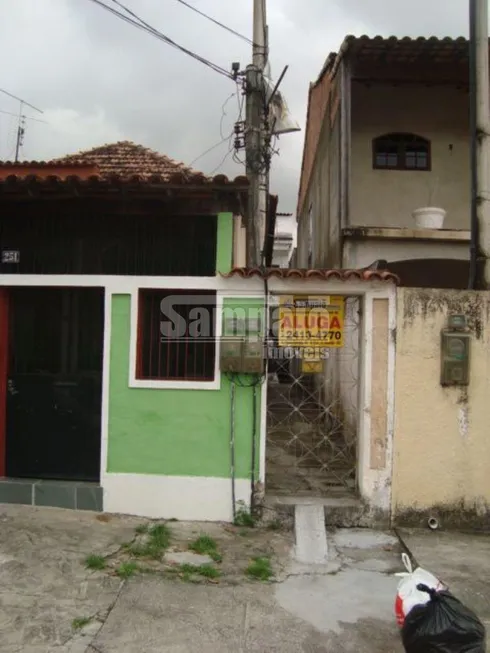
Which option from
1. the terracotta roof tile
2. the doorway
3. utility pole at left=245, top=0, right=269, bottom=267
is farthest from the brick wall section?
the doorway

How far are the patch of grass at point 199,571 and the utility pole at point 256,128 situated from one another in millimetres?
4913

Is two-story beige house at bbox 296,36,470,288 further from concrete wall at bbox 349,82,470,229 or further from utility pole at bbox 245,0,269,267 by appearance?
utility pole at bbox 245,0,269,267

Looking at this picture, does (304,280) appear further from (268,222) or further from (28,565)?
(268,222)

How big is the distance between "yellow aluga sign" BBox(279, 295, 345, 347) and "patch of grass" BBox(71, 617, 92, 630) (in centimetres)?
306

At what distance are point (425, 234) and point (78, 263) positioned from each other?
525 cm

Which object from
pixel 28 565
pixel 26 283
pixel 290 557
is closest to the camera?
pixel 28 565

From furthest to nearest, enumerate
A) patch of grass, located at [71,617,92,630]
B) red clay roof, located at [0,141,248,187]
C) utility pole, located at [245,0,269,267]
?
utility pole, located at [245,0,269,267], red clay roof, located at [0,141,248,187], patch of grass, located at [71,617,92,630]

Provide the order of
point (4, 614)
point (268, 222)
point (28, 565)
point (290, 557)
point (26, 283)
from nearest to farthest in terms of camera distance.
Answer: point (4, 614) < point (28, 565) < point (290, 557) < point (26, 283) < point (268, 222)

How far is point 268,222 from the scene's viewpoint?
10.1 meters

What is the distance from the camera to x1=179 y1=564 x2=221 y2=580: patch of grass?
14.2 feet

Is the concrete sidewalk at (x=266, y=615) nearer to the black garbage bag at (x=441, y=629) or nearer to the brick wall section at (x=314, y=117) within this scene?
the black garbage bag at (x=441, y=629)

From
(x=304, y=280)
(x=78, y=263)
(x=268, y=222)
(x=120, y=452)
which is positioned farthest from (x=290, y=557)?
(x=268, y=222)

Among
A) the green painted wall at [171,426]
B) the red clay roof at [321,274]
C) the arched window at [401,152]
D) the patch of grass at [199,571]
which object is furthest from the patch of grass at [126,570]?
the arched window at [401,152]

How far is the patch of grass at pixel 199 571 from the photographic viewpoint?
4.32m
